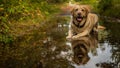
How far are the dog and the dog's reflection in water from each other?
13.9 inches

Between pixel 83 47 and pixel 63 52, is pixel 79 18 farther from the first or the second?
pixel 63 52

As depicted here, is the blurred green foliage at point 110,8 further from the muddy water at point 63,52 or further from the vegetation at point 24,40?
the muddy water at point 63,52

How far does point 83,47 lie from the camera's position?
11.2 m

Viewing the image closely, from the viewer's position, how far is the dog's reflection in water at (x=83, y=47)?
934cm

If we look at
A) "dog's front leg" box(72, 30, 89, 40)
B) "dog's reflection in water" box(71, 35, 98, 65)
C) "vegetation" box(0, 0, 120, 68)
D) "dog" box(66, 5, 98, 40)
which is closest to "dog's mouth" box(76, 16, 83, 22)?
"dog" box(66, 5, 98, 40)

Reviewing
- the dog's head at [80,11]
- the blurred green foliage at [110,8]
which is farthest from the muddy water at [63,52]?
the blurred green foliage at [110,8]

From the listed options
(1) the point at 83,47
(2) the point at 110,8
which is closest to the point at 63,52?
(1) the point at 83,47

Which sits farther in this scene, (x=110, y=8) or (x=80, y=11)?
(x=110, y=8)

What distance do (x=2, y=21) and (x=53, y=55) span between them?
391cm

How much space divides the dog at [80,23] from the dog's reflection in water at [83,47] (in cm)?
35

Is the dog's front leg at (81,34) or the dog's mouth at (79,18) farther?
the dog's mouth at (79,18)

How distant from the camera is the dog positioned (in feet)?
43.1

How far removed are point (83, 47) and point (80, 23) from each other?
253cm

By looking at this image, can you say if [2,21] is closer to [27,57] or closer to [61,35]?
[61,35]
